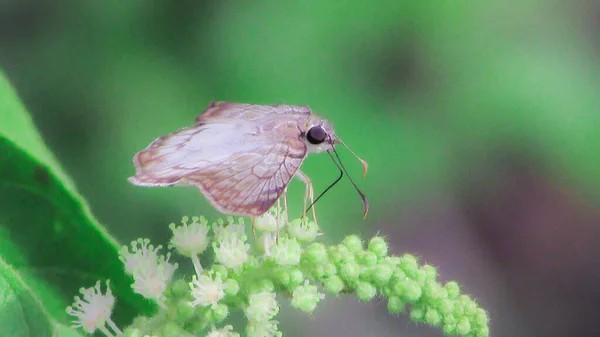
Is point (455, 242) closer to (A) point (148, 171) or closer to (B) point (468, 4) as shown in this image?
(B) point (468, 4)

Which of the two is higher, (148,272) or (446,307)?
(446,307)

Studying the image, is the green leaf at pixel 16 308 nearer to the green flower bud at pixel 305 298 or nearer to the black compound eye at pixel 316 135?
the green flower bud at pixel 305 298

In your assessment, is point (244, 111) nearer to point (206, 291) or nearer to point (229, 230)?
point (229, 230)

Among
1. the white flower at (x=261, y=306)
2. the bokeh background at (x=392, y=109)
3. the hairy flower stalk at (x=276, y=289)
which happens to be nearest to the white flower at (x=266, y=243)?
the hairy flower stalk at (x=276, y=289)

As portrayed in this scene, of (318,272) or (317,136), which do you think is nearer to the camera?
(318,272)

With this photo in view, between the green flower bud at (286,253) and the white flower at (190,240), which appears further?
the white flower at (190,240)

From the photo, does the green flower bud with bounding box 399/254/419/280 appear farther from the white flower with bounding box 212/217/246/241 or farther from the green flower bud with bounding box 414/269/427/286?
the white flower with bounding box 212/217/246/241

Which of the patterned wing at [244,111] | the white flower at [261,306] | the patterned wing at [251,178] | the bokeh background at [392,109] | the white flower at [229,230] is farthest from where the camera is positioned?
the bokeh background at [392,109]

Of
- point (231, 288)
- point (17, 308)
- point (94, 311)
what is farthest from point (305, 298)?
point (17, 308)
